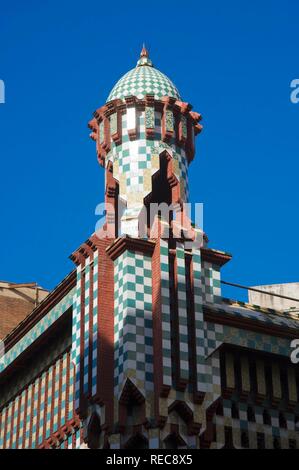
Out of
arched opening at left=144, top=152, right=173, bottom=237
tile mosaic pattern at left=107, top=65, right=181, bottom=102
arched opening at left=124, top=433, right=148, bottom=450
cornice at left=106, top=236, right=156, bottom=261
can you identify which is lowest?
arched opening at left=124, top=433, right=148, bottom=450

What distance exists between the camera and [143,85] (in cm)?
2681

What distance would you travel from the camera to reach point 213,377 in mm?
23438

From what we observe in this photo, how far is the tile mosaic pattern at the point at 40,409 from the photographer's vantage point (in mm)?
25422

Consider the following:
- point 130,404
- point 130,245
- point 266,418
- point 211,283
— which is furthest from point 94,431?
point 211,283

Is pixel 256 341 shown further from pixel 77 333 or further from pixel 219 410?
pixel 77 333

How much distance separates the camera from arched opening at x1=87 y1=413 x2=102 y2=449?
22.5m

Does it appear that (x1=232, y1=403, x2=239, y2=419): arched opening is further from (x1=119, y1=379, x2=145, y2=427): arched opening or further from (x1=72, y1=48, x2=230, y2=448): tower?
(x1=119, y1=379, x2=145, y2=427): arched opening

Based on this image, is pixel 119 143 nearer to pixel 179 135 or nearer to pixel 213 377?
pixel 179 135

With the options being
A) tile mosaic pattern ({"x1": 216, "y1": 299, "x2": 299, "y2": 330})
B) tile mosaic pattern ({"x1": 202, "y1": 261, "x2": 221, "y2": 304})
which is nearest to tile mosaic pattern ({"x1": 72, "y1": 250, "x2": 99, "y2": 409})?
tile mosaic pattern ({"x1": 202, "y1": 261, "x2": 221, "y2": 304})

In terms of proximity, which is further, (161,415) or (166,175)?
(166,175)

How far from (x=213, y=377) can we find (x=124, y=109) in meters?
6.83

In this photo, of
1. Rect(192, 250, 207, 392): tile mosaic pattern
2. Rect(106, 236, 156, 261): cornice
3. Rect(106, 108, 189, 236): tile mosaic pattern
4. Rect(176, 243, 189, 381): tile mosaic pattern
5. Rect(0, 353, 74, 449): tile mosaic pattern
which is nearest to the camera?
Rect(176, 243, 189, 381): tile mosaic pattern

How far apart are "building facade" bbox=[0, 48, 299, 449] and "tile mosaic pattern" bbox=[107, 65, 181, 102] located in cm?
3
